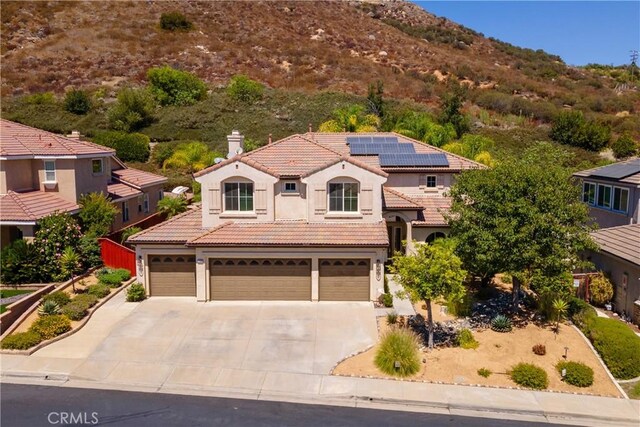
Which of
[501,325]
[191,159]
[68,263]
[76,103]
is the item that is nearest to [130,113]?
[76,103]

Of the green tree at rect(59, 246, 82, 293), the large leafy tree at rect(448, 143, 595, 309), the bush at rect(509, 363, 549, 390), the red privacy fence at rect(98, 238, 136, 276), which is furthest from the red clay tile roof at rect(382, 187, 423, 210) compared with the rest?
the green tree at rect(59, 246, 82, 293)

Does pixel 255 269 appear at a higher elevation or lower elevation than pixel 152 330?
higher

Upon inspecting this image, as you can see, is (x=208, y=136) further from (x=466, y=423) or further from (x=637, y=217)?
(x=466, y=423)

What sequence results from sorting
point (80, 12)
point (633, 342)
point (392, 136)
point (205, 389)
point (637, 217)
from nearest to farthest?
point (205, 389), point (633, 342), point (637, 217), point (392, 136), point (80, 12)

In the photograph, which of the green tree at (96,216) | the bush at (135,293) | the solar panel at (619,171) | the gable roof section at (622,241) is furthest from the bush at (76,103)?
the gable roof section at (622,241)

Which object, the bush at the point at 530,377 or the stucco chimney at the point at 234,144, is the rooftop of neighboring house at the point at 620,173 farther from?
the stucco chimney at the point at 234,144

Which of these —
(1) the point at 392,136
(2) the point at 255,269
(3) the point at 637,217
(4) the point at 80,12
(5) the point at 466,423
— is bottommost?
(5) the point at 466,423

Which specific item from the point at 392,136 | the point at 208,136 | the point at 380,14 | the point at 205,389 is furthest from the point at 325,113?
A: the point at 380,14
